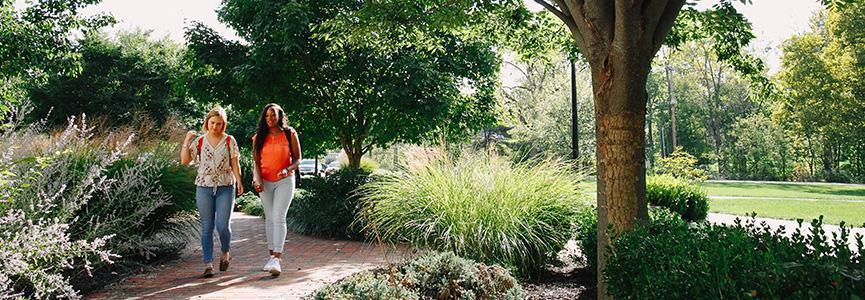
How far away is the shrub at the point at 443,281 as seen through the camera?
3725mm

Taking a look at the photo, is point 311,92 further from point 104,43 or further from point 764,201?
point 104,43

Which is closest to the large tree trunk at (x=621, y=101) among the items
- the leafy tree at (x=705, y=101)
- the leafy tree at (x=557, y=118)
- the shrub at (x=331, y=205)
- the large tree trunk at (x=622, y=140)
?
the large tree trunk at (x=622, y=140)

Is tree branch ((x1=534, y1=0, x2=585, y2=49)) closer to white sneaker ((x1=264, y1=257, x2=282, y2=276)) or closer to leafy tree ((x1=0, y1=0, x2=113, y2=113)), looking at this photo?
white sneaker ((x1=264, y1=257, x2=282, y2=276))

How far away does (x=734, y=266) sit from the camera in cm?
209

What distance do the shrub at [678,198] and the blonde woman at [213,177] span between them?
7.87 meters

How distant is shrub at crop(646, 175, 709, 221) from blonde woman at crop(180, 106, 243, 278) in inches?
310

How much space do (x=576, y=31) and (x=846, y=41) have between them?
98.7ft

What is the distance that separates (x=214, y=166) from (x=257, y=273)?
1.18 metres

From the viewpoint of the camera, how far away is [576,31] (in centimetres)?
405

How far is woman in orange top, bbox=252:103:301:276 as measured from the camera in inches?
219

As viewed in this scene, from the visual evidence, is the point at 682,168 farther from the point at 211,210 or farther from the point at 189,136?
the point at 189,136

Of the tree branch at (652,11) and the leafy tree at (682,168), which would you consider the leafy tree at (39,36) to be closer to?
the tree branch at (652,11)

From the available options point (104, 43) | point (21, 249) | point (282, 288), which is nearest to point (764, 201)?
point (282, 288)

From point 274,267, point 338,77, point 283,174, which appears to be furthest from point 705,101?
point 274,267
